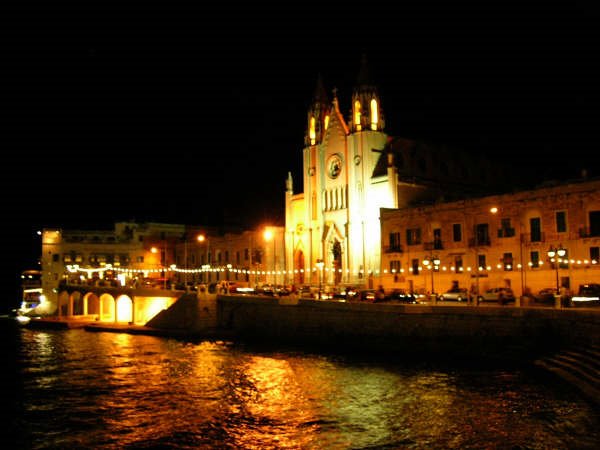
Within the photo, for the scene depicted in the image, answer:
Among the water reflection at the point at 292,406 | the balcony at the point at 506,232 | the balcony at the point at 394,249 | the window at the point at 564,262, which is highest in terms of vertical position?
the balcony at the point at 506,232

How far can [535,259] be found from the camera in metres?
45.0

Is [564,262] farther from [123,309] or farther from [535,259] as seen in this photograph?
[123,309]

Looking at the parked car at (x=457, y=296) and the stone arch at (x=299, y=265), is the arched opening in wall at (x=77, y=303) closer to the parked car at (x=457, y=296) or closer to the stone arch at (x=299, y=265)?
the stone arch at (x=299, y=265)

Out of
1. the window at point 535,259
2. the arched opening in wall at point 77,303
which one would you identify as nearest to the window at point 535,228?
the window at point 535,259

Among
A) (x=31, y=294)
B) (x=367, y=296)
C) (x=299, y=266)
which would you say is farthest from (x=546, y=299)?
(x=31, y=294)

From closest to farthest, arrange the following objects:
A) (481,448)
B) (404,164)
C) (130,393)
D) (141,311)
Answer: (481,448) < (130,393) < (141,311) < (404,164)

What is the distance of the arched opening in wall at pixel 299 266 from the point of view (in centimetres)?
7231

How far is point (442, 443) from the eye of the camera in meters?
19.3

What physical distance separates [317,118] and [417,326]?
44926 millimetres

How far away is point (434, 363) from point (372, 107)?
42.4 metres

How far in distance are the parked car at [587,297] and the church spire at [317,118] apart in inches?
1683

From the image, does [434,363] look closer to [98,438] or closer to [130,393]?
[130,393]

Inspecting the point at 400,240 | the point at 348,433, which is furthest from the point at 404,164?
the point at 348,433

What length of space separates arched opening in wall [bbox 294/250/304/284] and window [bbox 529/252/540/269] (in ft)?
104
